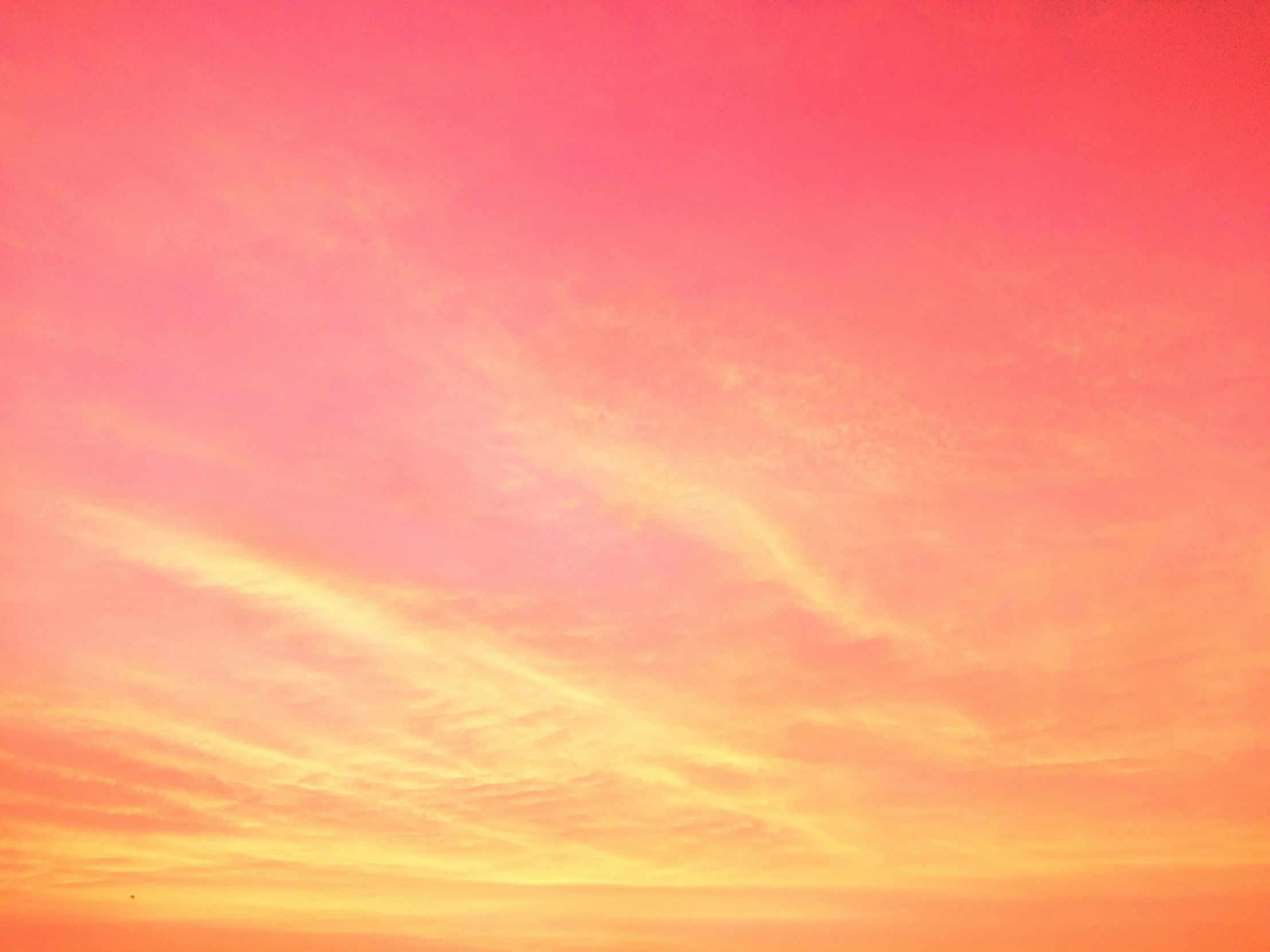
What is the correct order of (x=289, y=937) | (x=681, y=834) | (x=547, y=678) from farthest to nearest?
(x=289, y=937), (x=681, y=834), (x=547, y=678)

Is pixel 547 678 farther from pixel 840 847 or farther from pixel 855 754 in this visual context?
pixel 840 847

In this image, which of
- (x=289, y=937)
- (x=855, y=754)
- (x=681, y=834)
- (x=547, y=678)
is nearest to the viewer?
(x=547, y=678)

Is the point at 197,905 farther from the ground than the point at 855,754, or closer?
closer

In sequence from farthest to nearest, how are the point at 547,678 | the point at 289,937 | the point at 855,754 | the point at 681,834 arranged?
the point at 289,937, the point at 681,834, the point at 855,754, the point at 547,678

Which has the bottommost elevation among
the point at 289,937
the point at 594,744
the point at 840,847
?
the point at 289,937

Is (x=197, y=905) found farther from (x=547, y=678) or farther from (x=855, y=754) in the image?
(x=855, y=754)

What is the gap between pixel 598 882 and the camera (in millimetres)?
19016

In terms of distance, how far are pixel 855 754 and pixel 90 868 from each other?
14.4m

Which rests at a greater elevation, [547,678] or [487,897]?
[547,678]

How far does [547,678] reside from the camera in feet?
51.7

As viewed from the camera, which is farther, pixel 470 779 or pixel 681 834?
pixel 681 834

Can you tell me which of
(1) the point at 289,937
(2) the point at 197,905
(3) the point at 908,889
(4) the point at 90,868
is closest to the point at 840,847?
(3) the point at 908,889

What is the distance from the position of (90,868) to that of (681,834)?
11.2 m

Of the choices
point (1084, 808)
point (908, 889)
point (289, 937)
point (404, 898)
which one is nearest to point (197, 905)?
point (289, 937)
